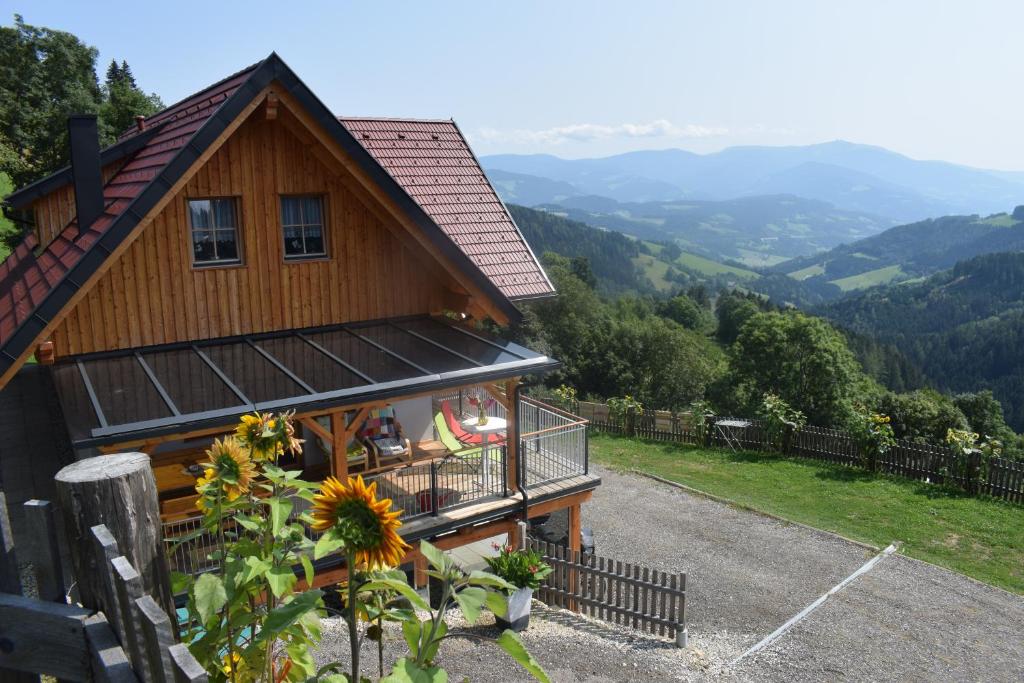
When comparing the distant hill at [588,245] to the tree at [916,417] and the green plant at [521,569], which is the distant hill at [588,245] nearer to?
the tree at [916,417]

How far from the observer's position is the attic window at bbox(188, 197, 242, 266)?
10.3m

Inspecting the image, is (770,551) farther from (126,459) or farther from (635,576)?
(126,459)

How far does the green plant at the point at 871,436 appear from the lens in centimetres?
2048

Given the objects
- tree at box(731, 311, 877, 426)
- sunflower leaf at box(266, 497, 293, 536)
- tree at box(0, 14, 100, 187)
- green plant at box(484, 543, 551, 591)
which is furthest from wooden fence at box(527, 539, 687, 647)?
tree at box(731, 311, 877, 426)

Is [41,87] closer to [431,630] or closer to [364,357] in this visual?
[364,357]

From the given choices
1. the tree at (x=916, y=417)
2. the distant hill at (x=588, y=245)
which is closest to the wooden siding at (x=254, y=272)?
the tree at (x=916, y=417)

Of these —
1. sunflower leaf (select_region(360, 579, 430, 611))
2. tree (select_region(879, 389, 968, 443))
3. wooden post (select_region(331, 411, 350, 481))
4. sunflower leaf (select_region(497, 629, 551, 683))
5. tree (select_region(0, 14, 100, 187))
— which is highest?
tree (select_region(0, 14, 100, 187))

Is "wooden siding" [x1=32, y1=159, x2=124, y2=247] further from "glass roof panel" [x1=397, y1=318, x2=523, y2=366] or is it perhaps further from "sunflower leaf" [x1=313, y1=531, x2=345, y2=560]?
"sunflower leaf" [x1=313, y1=531, x2=345, y2=560]

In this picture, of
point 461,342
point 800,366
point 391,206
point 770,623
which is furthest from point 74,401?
point 800,366

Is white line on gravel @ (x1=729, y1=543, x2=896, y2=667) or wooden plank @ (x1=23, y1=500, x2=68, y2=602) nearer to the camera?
wooden plank @ (x1=23, y1=500, x2=68, y2=602)

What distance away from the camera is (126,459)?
2.40 meters

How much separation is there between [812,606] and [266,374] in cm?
951

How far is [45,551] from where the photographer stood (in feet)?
7.55

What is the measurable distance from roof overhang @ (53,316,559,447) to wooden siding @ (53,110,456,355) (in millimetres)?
281
